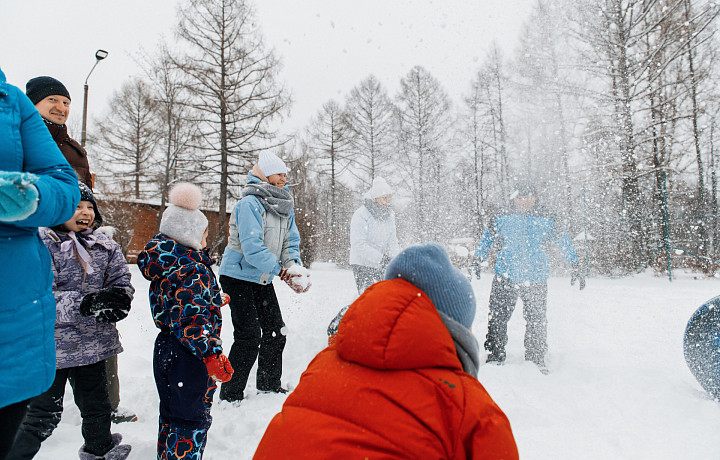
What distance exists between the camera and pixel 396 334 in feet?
3.28

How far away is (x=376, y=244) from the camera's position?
180 inches

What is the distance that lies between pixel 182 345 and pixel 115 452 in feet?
2.61

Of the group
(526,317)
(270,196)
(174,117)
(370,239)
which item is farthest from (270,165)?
(174,117)

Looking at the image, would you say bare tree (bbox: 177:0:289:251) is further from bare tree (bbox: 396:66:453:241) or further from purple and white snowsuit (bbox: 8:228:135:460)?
purple and white snowsuit (bbox: 8:228:135:460)

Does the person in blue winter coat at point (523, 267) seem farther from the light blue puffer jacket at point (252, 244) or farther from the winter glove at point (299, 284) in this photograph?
the light blue puffer jacket at point (252, 244)

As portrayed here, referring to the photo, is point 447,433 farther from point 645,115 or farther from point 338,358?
point 645,115

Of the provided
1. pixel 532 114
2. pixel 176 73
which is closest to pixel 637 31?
pixel 532 114

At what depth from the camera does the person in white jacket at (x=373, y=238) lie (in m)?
4.46

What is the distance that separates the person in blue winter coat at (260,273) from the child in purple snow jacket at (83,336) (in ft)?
2.93

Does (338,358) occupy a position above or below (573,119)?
below

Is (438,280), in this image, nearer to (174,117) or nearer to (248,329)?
(248,329)

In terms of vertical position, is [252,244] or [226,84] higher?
[226,84]

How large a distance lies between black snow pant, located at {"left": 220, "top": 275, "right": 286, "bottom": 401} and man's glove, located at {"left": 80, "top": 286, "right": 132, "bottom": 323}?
0.99m

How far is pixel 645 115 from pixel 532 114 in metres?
4.05
